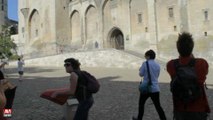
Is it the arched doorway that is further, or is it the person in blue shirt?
the arched doorway

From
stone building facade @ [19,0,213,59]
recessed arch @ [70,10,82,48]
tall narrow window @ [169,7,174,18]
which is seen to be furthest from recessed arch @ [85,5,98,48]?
tall narrow window @ [169,7,174,18]

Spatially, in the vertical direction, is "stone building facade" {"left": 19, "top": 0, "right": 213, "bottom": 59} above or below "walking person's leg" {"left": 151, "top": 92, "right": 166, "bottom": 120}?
above

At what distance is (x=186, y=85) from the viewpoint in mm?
3725

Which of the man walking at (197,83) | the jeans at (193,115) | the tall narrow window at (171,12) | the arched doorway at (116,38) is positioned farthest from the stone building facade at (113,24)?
the jeans at (193,115)

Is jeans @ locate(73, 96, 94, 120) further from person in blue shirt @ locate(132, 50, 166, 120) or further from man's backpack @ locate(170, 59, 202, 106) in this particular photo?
man's backpack @ locate(170, 59, 202, 106)

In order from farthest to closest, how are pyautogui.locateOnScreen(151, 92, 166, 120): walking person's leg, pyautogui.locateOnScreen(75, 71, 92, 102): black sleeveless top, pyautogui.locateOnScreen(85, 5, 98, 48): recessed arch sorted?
pyautogui.locateOnScreen(85, 5, 98, 48): recessed arch < pyautogui.locateOnScreen(151, 92, 166, 120): walking person's leg < pyautogui.locateOnScreen(75, 71, 92, 102): black sleeveless top

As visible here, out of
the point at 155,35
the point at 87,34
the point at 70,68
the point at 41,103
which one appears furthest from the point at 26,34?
the point at 70,68

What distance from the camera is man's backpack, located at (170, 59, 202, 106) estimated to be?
12.2 feet

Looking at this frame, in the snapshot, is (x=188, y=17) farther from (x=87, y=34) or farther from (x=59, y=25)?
(x=59, y=25)

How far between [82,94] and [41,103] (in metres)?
5.53

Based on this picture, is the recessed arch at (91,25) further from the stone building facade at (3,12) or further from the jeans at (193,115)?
the stone building facade at (3,12)

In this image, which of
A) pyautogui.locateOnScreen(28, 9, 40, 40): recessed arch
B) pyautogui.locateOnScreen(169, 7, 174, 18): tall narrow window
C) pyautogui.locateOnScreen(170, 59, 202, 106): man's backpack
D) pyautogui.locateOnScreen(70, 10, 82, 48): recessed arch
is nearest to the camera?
pyautogui.locateOnScreen(170, 59, 202, 106): man's backpack

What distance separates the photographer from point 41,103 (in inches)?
428

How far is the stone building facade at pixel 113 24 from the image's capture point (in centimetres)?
3278
